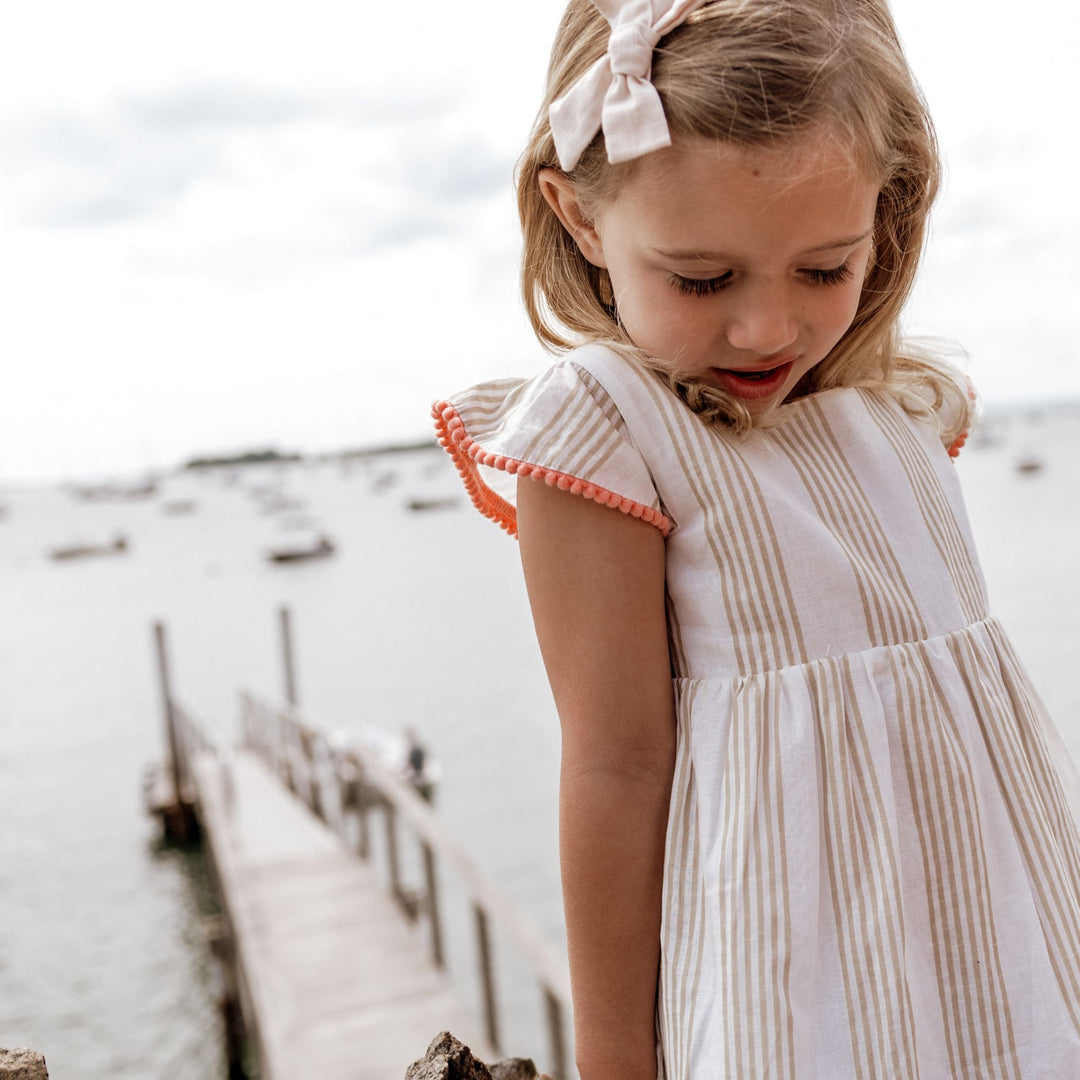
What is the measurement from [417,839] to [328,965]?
138 inches

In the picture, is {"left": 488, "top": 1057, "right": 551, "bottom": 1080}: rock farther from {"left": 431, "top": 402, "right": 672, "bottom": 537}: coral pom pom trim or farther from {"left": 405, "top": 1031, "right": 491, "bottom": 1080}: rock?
{"left": 431, "top": 402, "right": 672, "bottom": 537}: coral pom pom trim

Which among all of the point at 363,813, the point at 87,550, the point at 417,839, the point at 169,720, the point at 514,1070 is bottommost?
the point at 417,839

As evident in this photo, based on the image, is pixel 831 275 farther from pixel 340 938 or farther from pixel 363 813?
pixel 363 813

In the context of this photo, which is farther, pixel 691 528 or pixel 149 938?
pixel 149 938

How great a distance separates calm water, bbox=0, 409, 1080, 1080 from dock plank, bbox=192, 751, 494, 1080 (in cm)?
542

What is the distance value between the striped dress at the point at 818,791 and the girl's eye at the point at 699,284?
0.31 feet

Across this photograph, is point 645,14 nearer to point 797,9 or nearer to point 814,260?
point 797,9

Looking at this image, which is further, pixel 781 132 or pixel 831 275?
pixel 831 275

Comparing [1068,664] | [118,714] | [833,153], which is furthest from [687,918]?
[118,714]

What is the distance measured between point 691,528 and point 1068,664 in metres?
25.9

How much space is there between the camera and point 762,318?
1.04 meters

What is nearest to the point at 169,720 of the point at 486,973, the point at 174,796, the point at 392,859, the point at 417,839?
the point at 174,796

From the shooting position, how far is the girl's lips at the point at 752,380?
1.12m

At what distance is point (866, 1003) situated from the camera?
0.99 m
